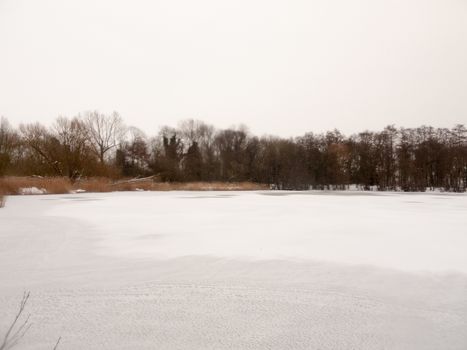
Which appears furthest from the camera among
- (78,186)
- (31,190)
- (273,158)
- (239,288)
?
(273,158)

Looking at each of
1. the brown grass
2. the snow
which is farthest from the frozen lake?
the snow

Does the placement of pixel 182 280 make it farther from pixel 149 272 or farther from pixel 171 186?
pixel 171 186

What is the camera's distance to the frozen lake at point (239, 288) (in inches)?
71.5

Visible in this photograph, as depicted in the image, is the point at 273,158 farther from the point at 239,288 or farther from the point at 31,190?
the point at 239,288

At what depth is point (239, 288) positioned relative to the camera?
257cm

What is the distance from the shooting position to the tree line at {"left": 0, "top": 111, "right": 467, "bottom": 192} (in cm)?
2167

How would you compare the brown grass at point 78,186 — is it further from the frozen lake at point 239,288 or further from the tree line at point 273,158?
the frozen lake at point 239,288

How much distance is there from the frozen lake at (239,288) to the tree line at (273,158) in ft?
48.6

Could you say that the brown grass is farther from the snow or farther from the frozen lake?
the frozen lake

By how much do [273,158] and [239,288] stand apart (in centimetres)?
3075

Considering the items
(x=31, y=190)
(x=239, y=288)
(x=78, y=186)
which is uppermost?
(x=78, y=186)

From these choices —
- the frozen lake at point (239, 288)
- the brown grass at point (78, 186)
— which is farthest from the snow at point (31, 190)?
the frozen lake at point (239, 288)

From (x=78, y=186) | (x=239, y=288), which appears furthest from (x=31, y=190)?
(x=239, y=288)

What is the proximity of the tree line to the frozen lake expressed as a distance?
14826mm
